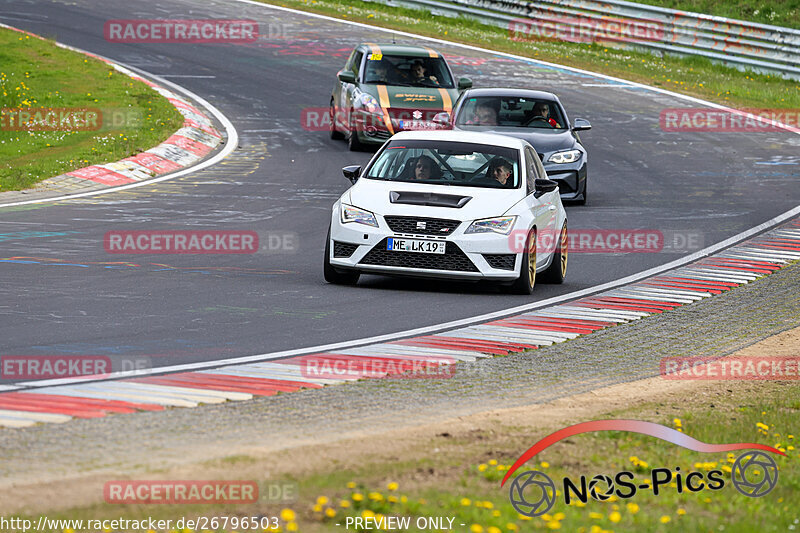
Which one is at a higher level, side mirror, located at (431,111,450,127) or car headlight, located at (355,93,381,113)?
side mirror, located at (431,111,450,127)

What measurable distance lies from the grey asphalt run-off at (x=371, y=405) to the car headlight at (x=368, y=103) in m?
11.6

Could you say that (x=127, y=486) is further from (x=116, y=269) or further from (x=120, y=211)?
(x=120, y=211)

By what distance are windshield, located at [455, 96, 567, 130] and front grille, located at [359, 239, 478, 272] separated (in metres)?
7.66

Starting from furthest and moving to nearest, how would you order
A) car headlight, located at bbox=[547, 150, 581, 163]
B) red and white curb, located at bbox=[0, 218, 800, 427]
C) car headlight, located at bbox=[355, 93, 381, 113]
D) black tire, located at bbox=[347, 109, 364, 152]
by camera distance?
black tire, located at bbox=[347, 109, 364, 152]
car headlight, located at bbox=[355, 93, 381, 113]
car headlight, located at bbox=[547, 150, 581, 163]
red and white curb, located at bbox=[0, 218, 800, 427]

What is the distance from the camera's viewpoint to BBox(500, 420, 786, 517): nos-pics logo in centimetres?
648

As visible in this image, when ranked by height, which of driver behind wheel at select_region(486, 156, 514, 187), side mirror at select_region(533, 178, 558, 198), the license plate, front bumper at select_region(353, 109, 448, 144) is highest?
driver behind wheel at select_region(486, 156, 514, 187)

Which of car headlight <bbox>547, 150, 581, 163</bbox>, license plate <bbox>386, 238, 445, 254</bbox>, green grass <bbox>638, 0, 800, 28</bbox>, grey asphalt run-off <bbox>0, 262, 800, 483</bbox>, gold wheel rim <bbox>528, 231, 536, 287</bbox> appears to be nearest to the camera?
grey asphalt run-off <bbox>0, 262, 800, 483</bbox>

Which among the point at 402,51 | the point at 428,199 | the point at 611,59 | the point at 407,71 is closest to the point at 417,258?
the point at 428,199

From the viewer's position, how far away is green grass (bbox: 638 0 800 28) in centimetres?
3719

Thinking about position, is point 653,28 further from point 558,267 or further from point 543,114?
point 558,267

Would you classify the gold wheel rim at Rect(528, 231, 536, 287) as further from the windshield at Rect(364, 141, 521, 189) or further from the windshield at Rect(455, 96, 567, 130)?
the windshield at Rect(455, 96, 567, 130)

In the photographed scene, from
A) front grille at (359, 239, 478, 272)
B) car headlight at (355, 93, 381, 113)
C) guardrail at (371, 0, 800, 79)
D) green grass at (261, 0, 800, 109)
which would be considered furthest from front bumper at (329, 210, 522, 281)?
guardrail at (371, 0, 800, 79)

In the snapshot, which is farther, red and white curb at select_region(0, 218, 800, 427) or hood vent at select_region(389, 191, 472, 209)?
hood vent at select_region(389, 191, 472, 209)

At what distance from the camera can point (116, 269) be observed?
13.2 metres
